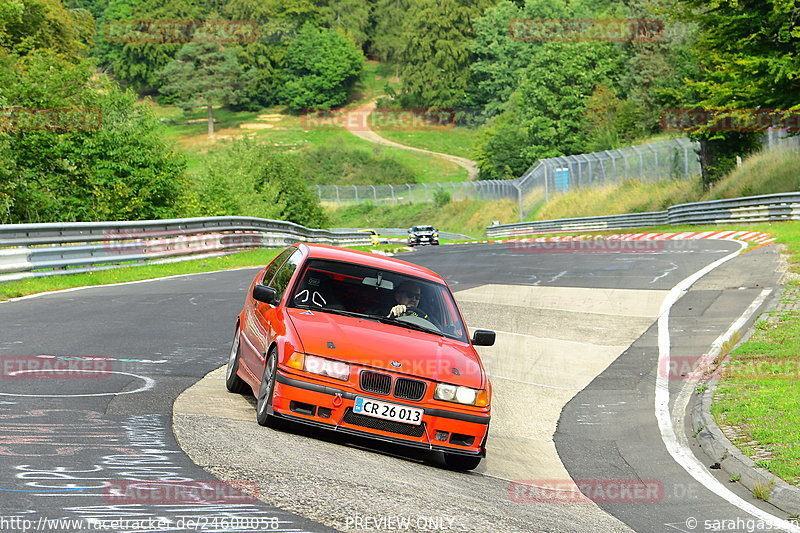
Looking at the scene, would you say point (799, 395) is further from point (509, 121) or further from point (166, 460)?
point (509, 121)

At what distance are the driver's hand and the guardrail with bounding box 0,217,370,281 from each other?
1148cm

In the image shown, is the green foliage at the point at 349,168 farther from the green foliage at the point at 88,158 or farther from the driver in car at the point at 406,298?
the driver in car at the point at 406,298

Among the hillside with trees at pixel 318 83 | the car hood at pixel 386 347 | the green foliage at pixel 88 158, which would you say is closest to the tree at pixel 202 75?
the hillside with trees at pixel 318 83

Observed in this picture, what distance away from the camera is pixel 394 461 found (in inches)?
328

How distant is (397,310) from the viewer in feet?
31.0

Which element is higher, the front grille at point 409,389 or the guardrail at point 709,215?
the front grille at point 409,389

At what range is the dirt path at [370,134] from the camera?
417ft

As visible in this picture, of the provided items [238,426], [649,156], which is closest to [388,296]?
[238,426]

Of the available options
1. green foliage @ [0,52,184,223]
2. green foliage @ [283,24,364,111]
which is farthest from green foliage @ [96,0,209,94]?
green foliage @ [0,52,184,223]

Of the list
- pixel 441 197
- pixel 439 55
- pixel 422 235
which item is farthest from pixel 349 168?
pixel 422 235

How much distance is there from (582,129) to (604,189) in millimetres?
26175

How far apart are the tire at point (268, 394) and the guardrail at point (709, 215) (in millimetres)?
32604

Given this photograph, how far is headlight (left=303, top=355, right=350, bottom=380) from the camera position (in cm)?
822

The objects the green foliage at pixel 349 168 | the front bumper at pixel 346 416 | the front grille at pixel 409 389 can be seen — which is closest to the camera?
the front bumper at pixel 346 416
